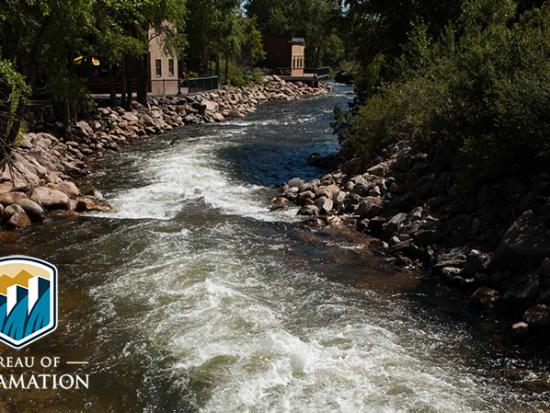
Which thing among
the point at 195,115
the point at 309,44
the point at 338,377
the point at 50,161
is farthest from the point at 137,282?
the point at 309,44

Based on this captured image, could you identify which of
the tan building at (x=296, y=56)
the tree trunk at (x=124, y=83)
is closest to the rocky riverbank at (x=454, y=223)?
the tree trunk at (x=124, y=83)

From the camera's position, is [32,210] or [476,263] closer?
[476,263]

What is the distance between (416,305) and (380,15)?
746 inches

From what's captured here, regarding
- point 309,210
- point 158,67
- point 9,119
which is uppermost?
point 158,67

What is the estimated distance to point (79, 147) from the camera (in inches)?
847

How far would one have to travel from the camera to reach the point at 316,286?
9.87 meters

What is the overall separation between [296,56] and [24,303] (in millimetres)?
60728

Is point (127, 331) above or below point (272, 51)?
below

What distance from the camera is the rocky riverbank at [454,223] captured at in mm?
8703

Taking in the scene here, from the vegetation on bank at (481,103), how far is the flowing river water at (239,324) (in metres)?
3.30

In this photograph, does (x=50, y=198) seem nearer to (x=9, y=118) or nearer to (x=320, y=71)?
(x=9, y=118)

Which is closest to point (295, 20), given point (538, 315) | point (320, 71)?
point (320, 71)

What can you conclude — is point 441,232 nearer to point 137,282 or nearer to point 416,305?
point 416,305

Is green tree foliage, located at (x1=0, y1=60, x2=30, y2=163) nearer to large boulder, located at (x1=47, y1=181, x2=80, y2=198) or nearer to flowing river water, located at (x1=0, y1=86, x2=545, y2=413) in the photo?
large boulder, located at (x1=47, y1=181, x2=80, y2=198)
